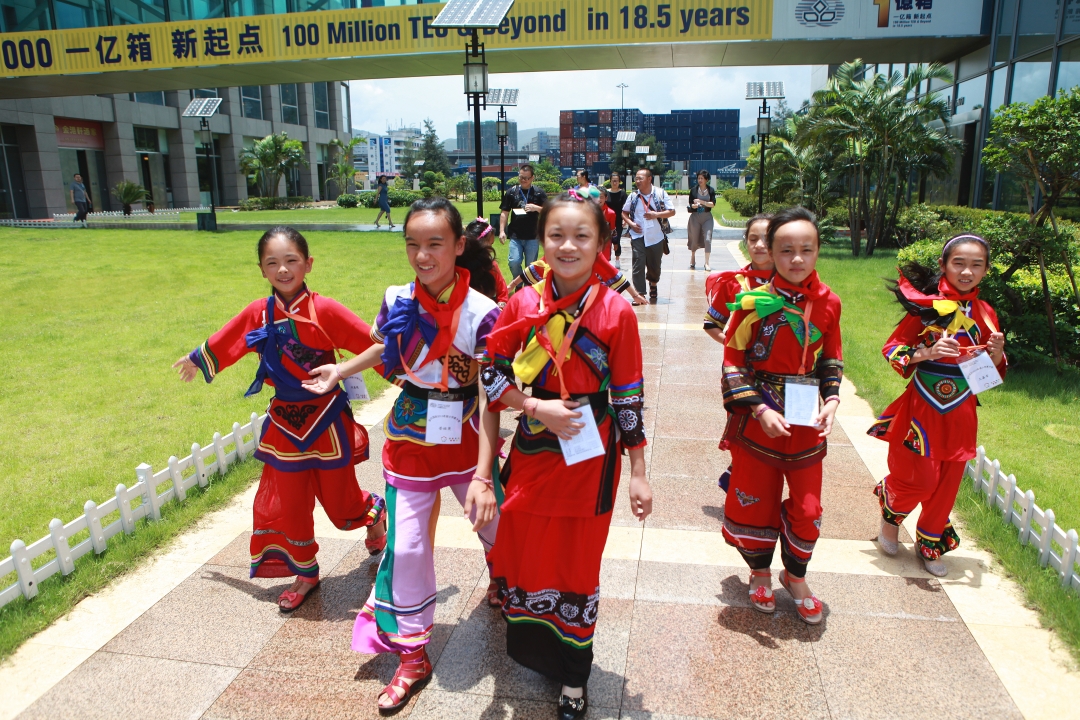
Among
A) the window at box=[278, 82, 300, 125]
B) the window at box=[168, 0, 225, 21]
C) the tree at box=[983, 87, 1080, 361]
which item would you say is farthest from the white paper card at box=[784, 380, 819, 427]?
the window at box=[278, 82, 300, 125]

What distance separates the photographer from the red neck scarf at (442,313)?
9.00 feet

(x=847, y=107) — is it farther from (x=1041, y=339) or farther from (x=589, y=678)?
(x=589, y=678)

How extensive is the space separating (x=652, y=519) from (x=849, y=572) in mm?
1048

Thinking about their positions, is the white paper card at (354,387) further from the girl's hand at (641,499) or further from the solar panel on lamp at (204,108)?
the solar panel on lamp at (204,108)

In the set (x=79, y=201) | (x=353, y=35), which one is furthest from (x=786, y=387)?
(x=79, y=201)

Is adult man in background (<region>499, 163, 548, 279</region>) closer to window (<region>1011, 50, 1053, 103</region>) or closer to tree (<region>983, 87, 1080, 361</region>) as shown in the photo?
tree (<region>983, 87, 1080, 361</region>)

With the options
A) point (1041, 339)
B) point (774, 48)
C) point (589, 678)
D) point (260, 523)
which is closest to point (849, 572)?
point (589, 678)

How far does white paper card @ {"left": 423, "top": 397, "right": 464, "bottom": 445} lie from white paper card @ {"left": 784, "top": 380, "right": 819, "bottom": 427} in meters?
1.28

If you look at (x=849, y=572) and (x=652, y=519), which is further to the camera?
(x=652, y=519)

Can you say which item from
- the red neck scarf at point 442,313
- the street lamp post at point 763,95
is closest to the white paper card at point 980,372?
the red neck scarf at point 442,313

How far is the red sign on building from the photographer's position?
102ft

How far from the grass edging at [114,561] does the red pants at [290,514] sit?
2.74ft

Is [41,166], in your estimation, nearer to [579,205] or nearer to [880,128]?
[880,128]

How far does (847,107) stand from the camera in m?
15.8
